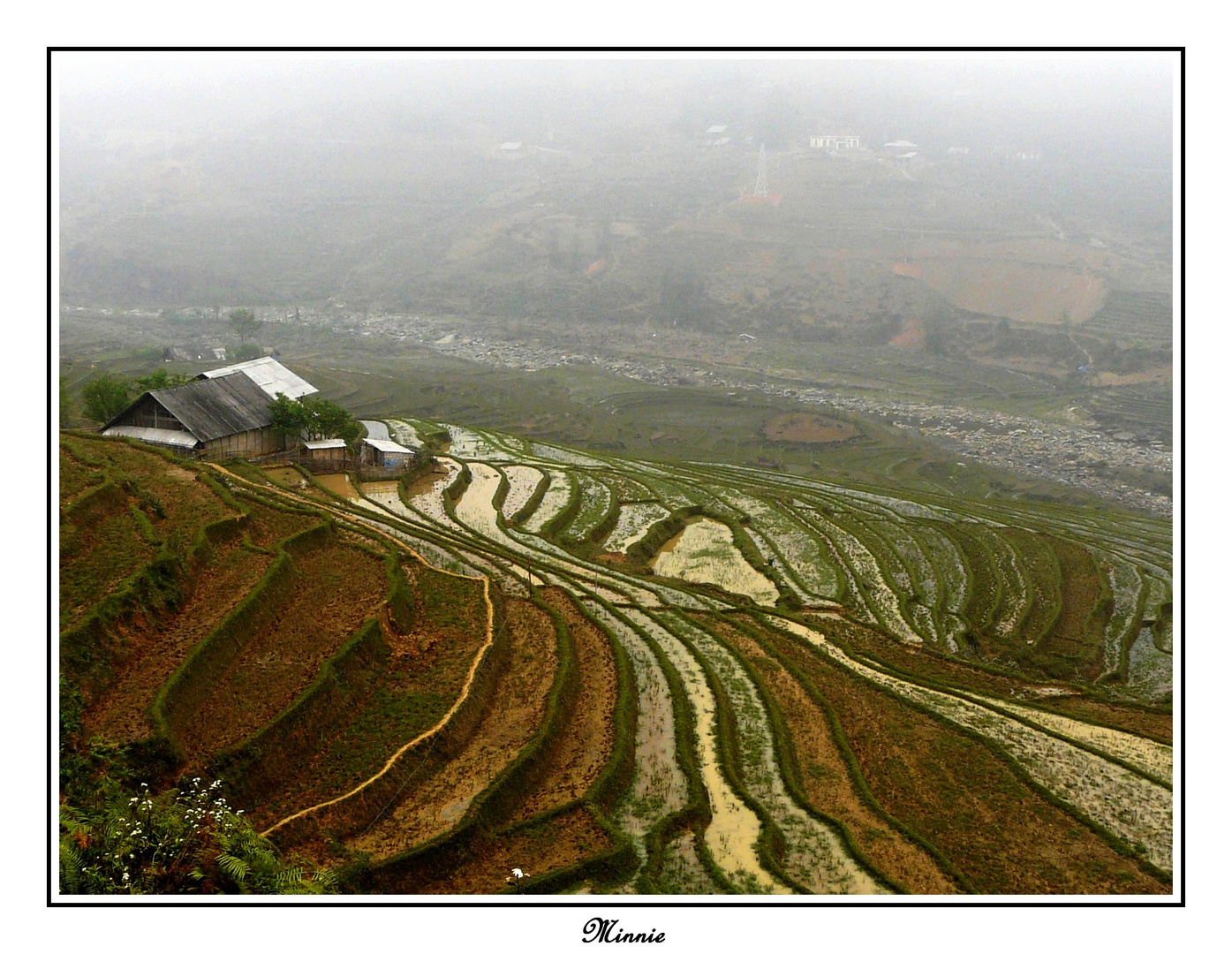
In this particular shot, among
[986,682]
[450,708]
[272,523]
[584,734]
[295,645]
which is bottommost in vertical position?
[986,682]

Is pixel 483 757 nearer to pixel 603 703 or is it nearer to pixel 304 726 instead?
pixel 304 726

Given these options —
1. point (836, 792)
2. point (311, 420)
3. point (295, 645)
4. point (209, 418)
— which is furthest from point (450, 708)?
point (311, 420)

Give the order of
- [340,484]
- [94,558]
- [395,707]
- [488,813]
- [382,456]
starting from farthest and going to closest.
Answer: [382,456] → [340,484] → [94,558] → [395,707] → [488,813]

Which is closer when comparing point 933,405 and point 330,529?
point 330,529

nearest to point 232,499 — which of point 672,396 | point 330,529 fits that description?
point 330,529

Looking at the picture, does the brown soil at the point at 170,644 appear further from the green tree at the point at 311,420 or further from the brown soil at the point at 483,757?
the green tree at the point at 311,420

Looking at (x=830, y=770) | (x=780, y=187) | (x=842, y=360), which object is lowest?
(x=830, y=770)

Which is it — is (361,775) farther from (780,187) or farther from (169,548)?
(780,187)

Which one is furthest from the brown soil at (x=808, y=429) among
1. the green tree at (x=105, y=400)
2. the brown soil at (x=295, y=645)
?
the brown soil at (x=295, y=645)

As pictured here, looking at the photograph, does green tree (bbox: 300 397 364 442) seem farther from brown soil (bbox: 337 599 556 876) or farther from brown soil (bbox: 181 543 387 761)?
brown soil (bbox: 337 599 556 876)
